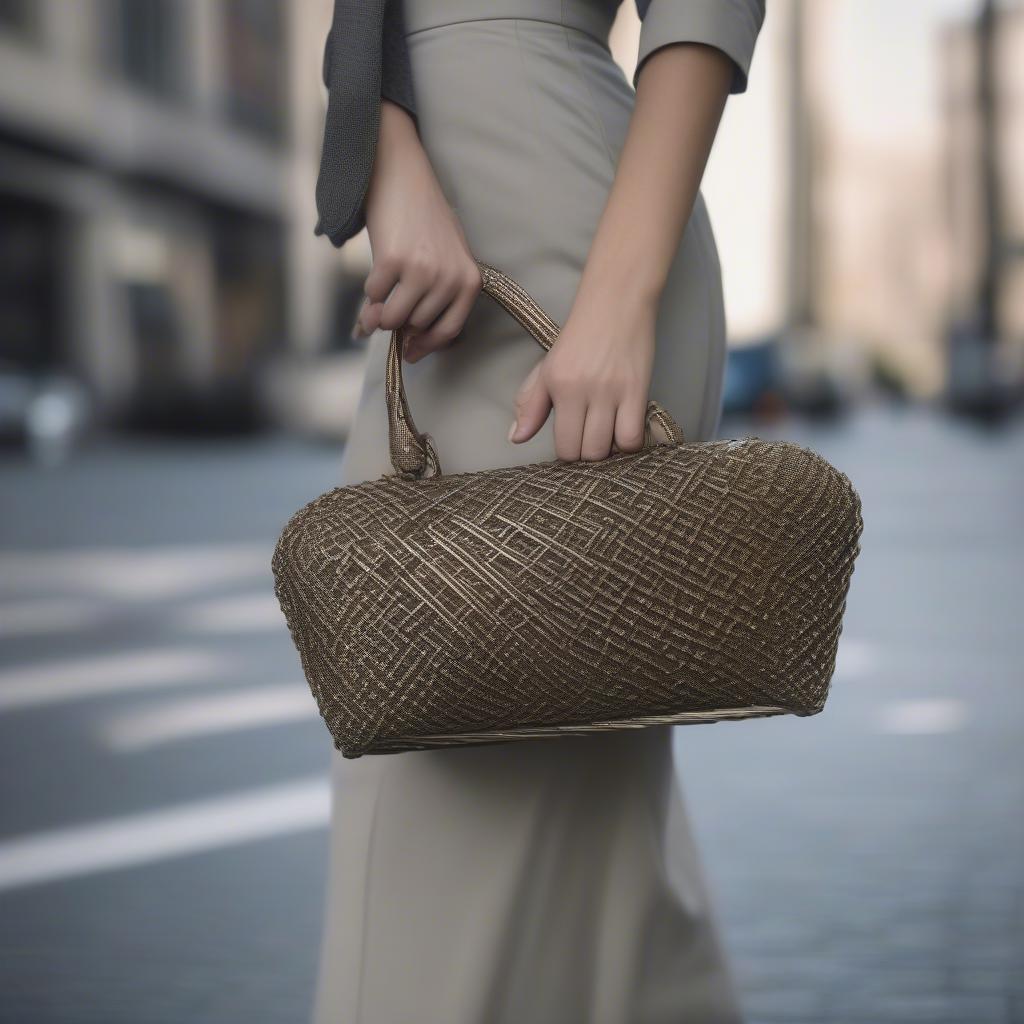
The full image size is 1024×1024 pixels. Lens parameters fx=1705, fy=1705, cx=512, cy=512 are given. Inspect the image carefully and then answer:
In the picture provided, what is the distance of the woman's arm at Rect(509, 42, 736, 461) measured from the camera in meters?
1.38

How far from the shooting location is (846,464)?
58.3 ft

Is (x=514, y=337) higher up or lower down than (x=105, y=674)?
higher up

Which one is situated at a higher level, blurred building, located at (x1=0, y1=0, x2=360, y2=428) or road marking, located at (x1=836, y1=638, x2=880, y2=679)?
road marking, located at (x1=836, y1=638, x2=880, y2=679)

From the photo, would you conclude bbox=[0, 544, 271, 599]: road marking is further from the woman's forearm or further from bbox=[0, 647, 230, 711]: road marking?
the woman's forearm

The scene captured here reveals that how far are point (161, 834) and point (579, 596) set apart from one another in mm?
2533

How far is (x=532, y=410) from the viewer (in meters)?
1.40

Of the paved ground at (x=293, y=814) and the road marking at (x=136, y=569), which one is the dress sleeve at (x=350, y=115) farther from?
the road marking at (x=136, y=569)

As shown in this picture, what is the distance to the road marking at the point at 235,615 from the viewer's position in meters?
6.45

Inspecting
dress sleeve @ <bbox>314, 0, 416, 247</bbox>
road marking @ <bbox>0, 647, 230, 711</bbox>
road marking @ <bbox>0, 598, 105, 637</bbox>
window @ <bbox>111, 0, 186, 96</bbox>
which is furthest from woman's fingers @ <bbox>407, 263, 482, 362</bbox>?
window @ <bbox>111, 0, 186, 96</bbox>

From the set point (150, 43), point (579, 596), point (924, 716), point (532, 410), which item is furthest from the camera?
Result: point (150, 43)

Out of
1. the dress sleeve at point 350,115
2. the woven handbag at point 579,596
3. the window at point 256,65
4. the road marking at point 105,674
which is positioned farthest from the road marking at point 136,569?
the window at point 256,65

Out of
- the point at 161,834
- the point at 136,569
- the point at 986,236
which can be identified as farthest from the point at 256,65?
the point at 161,834

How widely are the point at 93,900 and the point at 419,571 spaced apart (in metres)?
2.11

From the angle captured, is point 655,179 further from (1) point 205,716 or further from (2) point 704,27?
(1) point 205,716
